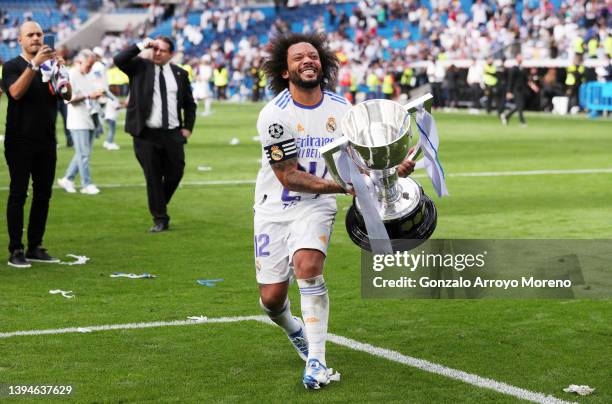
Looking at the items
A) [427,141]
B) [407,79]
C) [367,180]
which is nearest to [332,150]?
[367,180]

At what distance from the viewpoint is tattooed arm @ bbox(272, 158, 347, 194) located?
257 inches

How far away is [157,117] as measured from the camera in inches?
532

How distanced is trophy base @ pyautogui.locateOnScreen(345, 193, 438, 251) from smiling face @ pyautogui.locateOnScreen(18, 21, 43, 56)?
513 centimetres

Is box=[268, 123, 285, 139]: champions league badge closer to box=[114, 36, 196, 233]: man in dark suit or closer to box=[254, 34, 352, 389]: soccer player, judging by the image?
box=[254, 34, 352, 389]: soccer player

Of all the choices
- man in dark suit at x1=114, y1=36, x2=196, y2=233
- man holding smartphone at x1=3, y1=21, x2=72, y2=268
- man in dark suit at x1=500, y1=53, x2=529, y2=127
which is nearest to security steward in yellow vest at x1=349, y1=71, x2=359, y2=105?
man in dark suit at x1=500, y1=53, x2=529, y2=127

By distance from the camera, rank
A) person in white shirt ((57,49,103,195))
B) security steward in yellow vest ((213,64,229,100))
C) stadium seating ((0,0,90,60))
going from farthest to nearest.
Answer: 1. stadium seating ((0,0,90,60))
2. security steward in yellow vest ((213,64,229,100))
3. person in white shirt ((57,49,103,195))

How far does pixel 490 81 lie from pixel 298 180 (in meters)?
34.7

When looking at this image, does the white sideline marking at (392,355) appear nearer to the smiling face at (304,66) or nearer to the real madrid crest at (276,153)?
the real madrid crest at (276,153)

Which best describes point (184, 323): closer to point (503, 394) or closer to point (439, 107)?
point (503, 394)

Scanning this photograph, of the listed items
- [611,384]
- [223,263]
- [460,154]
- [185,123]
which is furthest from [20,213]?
[460,154]

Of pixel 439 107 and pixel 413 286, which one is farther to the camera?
pixel 439 107

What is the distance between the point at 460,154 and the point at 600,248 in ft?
41.3

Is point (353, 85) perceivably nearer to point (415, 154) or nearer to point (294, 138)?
point (294, 138)

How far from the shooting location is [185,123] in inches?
541
